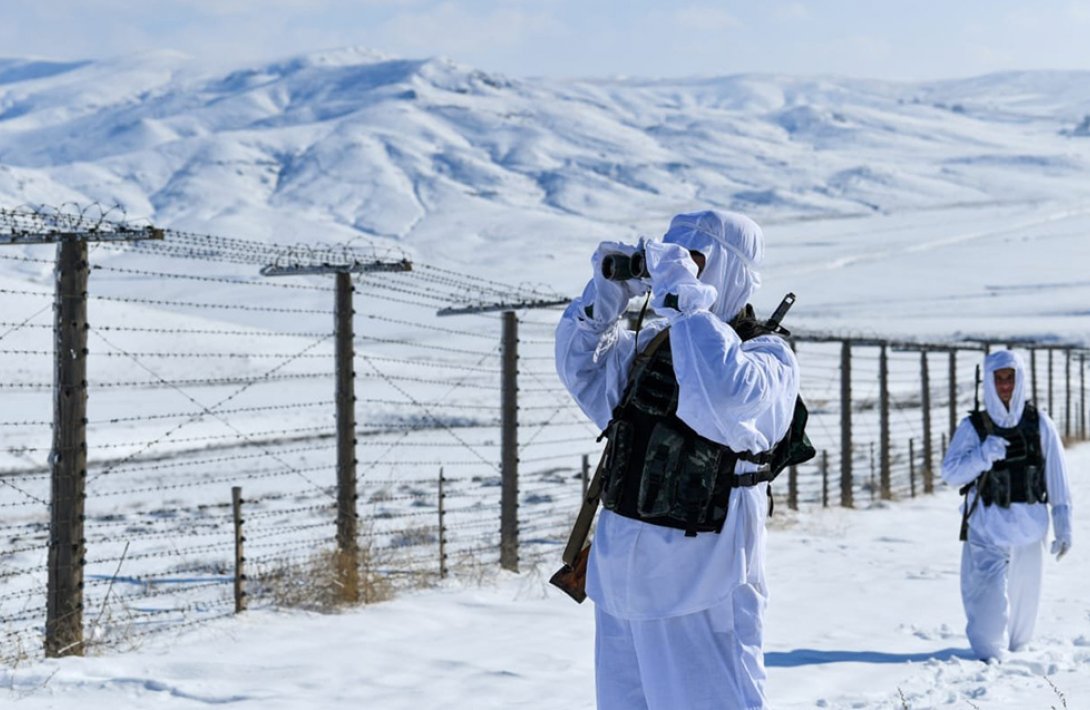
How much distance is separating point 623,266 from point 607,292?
116 mm

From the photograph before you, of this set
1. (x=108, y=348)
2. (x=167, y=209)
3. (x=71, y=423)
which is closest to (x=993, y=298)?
(x=108, y=348)

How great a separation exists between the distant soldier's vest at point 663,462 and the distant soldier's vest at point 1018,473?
490cm

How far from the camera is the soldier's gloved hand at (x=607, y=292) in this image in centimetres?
365

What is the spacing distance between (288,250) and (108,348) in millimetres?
34449

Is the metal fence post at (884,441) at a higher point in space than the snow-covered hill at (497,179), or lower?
lower

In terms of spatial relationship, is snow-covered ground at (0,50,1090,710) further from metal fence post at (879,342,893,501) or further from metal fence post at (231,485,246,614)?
metal fence post at (879,342,893,501)

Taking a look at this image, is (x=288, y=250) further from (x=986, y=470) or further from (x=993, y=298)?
(x=993, y=298)

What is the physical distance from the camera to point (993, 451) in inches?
315

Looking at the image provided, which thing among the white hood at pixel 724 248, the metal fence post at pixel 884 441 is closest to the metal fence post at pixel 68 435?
the white hood at pixel 724 248

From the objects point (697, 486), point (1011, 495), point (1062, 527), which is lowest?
point (1062, 527)

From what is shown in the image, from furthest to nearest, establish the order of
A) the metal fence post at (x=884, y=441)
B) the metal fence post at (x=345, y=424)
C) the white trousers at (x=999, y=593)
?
the metal fence post at (x=884, y=441) → the metal fence post at (x=345, y=424) → the white trousers at (x=999, y=593)

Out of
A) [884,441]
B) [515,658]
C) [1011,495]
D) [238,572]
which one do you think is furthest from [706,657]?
[884,441]

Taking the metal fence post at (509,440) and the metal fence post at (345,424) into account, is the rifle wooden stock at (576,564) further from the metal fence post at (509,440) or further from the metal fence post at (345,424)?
the metal fence post at (509,440)

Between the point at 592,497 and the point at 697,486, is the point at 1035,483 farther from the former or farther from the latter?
the point at 697,486
